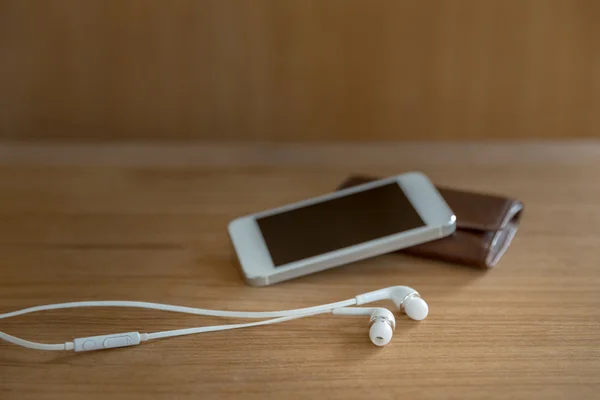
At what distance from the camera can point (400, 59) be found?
2.55ft

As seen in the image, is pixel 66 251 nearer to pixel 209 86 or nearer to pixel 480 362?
pixel 209 86

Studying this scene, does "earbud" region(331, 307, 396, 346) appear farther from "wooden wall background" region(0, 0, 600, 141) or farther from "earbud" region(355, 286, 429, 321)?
"wooden wall background" region(0, 0, 600, 141)

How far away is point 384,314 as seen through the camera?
57 centimetres

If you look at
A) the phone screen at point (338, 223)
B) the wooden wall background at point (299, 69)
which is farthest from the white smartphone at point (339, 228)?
the wooden wall background at point (299, 69)

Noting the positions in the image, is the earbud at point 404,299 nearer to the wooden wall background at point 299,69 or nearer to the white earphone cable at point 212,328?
the white earphone cable at point 212,328

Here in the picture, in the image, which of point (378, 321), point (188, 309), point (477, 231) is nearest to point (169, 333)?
point (188, 309)

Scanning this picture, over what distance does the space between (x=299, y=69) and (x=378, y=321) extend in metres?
0.33

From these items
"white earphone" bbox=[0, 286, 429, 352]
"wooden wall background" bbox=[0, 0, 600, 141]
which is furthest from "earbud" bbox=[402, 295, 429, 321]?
"wooden wall background" bbox=[0, 0, 600, 141]

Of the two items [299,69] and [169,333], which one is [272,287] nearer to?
[169,333]

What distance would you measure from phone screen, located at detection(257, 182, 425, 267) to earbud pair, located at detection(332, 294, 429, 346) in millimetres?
71

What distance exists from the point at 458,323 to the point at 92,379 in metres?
0.29

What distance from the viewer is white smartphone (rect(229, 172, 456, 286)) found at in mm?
628

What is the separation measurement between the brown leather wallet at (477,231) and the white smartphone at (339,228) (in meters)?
0.01

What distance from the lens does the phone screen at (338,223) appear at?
639 millimetres
